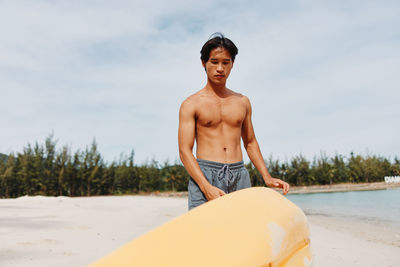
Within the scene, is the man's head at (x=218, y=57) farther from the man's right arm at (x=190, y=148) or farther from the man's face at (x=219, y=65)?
the man's right arm at (x=190, y=148)

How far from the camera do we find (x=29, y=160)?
83.1 feet

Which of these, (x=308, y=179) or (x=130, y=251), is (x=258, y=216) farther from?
(x=308, y=179)

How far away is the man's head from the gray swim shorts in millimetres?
521

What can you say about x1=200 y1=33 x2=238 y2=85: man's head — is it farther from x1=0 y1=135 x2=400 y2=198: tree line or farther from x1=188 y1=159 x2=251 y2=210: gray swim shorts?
x1=0 y1=135 x2=400 y2=198: tree line

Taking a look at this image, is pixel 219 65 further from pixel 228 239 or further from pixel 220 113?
pixel 228 239

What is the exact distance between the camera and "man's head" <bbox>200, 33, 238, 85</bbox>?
5.66ft

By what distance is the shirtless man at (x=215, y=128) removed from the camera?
1674 mm

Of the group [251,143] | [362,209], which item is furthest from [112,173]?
[251,143]

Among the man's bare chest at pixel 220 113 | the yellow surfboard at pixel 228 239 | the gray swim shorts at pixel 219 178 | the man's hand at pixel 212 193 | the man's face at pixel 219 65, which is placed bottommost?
the yellow surfboard at pixel 228 239

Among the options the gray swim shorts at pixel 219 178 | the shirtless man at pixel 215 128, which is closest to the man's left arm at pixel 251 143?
the shirtless man at pixel 215 128

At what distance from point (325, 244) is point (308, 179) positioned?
39823 mm

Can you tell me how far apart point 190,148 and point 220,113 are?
32 centimetres

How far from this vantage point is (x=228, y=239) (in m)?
1.10

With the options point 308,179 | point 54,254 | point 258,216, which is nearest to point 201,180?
point 258,216
